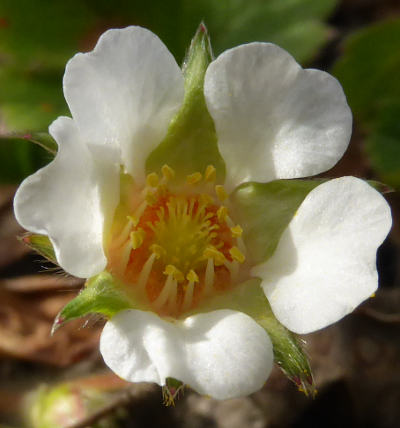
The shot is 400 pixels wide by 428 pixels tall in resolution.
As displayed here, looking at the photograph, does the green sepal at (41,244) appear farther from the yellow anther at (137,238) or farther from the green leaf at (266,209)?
the green leaf at (266,209)

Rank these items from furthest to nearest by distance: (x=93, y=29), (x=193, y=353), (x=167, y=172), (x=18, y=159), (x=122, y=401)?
(x=93, y=29) < (x=18, y=159) < (x=122, y=401) < (x=167, y=172) < (x=193, y=353)

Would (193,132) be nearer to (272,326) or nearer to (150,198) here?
(150,198)

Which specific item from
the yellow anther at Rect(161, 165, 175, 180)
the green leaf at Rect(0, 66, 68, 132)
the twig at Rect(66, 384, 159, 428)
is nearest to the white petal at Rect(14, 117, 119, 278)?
the yellow anther at Rect(161, 165, 175, 180)

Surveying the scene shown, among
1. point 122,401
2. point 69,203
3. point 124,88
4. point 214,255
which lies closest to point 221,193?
point 214,255

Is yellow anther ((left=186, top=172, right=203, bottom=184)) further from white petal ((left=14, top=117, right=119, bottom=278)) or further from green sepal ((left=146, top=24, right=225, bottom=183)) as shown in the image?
white petal ((left=14, top=117, right=119, bottom=278))

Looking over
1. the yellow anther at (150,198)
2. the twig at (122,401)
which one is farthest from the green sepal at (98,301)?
the twig at (122,401)

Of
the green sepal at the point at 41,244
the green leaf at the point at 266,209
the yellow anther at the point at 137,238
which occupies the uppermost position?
the green sepal at the point at 41,244

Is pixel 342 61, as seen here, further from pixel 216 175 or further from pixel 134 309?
pixel 134 309
